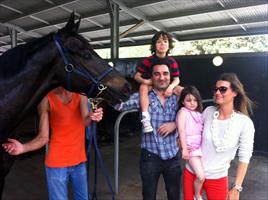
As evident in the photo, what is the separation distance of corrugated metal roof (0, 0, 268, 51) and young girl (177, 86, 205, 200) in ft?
12.7

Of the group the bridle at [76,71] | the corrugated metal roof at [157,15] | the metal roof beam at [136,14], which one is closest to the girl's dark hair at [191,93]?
the bridle at [76,71]

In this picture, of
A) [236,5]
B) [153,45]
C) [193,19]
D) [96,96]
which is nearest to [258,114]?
[236,5]

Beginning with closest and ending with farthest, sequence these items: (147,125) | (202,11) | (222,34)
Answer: (147,125) → (202,11) → (222,34)

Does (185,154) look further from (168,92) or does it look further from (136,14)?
(136,14)

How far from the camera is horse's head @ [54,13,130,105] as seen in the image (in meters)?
1.66

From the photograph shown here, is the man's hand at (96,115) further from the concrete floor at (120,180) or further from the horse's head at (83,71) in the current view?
the concrete floor at (120,180)

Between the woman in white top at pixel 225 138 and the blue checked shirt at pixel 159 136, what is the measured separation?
239mm

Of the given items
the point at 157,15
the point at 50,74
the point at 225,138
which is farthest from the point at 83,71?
the point at 157,15

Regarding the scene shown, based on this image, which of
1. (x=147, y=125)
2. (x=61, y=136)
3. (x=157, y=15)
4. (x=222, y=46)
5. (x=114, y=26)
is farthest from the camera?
(x=222, y=46)

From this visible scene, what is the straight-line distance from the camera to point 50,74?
1.69 metres

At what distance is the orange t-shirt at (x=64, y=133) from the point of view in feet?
5.87

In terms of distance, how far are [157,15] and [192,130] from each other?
507 centimetres

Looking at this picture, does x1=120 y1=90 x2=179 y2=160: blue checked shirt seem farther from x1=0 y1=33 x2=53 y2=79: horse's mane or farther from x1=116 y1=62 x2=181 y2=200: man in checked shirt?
x1=0 y1=33 x2=53 y2=79: horse's mane

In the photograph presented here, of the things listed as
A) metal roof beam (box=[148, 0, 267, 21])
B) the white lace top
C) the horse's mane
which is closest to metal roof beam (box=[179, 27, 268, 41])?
metal roof beam (box=[148, 0, 267, 21])
